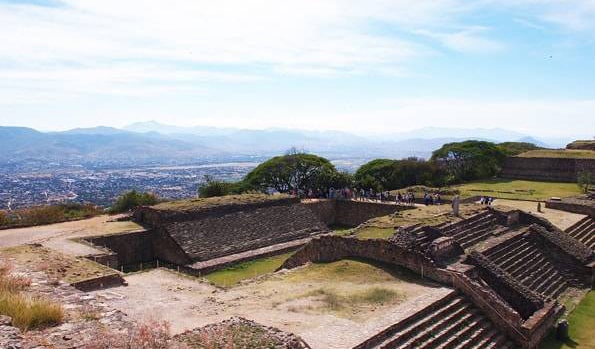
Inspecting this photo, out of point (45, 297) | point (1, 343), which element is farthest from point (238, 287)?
point (1, 343)

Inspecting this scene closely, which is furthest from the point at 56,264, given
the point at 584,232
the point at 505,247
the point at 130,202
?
the point at 584,232

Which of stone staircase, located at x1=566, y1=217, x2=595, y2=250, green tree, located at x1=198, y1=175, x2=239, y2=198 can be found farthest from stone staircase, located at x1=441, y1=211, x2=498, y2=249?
green tree, located at x1=198, y1=175, x2=239, y2=198

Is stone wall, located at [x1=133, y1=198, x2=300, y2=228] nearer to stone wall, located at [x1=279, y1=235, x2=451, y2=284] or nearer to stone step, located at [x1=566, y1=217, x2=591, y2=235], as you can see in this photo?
stone wall, located at [x1=279, y1=235, x2=451, y2=284]

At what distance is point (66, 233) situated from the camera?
69.3ft

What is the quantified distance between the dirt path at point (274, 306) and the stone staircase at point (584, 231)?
12.3 metres

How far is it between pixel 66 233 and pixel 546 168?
119ft

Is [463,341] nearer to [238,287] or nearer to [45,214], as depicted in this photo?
[238,287]

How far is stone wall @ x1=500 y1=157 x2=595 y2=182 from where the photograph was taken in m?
39.1

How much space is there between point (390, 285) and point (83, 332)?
8746mm

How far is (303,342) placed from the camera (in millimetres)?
9383

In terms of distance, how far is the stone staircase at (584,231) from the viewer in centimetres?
2231

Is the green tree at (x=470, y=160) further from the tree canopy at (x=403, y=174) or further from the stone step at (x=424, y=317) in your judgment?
the stone step at (x=424, y=317)

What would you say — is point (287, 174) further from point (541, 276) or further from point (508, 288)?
point (508, 288)

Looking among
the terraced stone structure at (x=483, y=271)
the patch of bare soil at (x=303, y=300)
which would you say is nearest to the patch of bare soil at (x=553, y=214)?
the terraced stone structure at (x=483, y=271)
